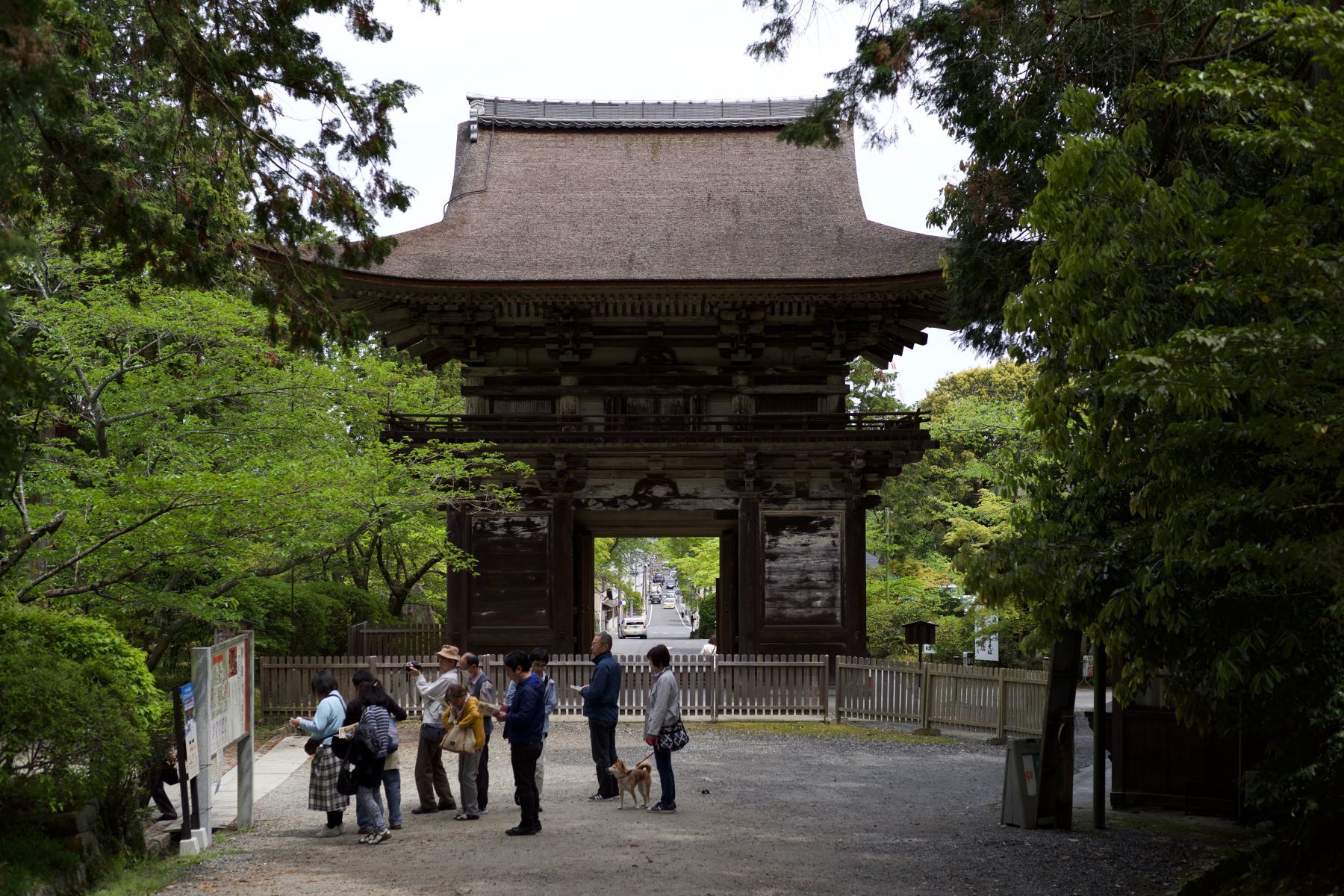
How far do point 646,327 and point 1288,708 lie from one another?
15.2 meters

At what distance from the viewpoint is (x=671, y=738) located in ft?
37.1

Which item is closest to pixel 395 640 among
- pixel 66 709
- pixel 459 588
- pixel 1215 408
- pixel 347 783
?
pixel 459 588

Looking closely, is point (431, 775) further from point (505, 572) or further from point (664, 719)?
point (505, 572)

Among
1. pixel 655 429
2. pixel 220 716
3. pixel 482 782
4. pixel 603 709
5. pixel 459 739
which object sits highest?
pixel 655 429

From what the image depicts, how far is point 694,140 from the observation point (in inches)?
1032

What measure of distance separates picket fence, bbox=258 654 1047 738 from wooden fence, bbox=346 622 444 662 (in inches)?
201

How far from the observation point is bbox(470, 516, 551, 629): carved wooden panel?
21.5 metres

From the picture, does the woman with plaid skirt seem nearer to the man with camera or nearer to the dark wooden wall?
the man with camera

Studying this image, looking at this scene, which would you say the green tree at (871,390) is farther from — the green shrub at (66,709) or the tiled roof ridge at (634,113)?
the green shrub at (66,709)

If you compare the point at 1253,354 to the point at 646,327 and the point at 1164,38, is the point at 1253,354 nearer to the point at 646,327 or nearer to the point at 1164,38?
the point at 1164,38

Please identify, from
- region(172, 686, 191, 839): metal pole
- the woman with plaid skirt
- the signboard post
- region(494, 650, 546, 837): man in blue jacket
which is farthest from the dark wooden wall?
region(172, 686, 191, 839): metal pole

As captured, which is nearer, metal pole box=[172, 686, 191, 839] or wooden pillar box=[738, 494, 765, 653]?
metal pole box=[172, 686, 191, 839]

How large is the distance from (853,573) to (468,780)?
1202 cm

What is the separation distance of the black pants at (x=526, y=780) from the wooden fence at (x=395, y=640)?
1499 centimetres
